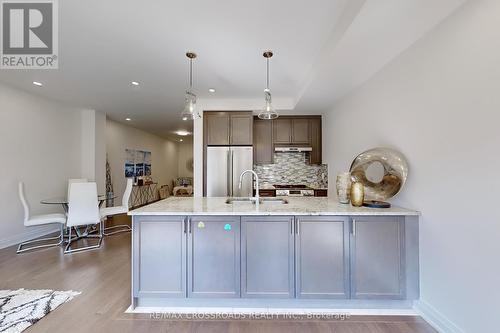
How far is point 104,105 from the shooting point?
16.2 ft

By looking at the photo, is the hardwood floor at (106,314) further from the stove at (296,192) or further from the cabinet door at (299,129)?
the cabinet door at (299,129)

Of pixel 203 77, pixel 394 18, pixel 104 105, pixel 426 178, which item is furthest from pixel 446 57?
pixel 104 105

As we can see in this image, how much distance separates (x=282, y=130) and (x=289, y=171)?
0.93m

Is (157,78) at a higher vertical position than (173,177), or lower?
higher

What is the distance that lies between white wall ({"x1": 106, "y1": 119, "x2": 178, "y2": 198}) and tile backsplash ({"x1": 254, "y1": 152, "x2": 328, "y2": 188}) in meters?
4.34

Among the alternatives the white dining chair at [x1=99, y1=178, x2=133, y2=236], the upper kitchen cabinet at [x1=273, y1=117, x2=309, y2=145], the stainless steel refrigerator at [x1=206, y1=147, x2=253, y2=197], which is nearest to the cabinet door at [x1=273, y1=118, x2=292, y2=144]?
the upper kitchen cabinet at [x1=273, y1=117, x2=309, y2=145]

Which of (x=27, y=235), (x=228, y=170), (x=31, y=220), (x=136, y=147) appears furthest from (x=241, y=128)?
(x=136, y=147)

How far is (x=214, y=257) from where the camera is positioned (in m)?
2.08

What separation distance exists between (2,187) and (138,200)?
14.0ft

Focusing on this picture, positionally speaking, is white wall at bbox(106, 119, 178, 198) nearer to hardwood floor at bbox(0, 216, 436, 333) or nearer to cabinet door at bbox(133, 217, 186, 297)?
hardwood floor at bbox(0, 216, 436, 333)

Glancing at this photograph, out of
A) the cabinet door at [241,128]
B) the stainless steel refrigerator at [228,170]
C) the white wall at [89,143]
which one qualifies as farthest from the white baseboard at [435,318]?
the white wall at [89,143]

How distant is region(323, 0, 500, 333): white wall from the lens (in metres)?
1.44

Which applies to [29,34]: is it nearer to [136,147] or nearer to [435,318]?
[435,318]

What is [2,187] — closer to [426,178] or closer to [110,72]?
[110,72]
